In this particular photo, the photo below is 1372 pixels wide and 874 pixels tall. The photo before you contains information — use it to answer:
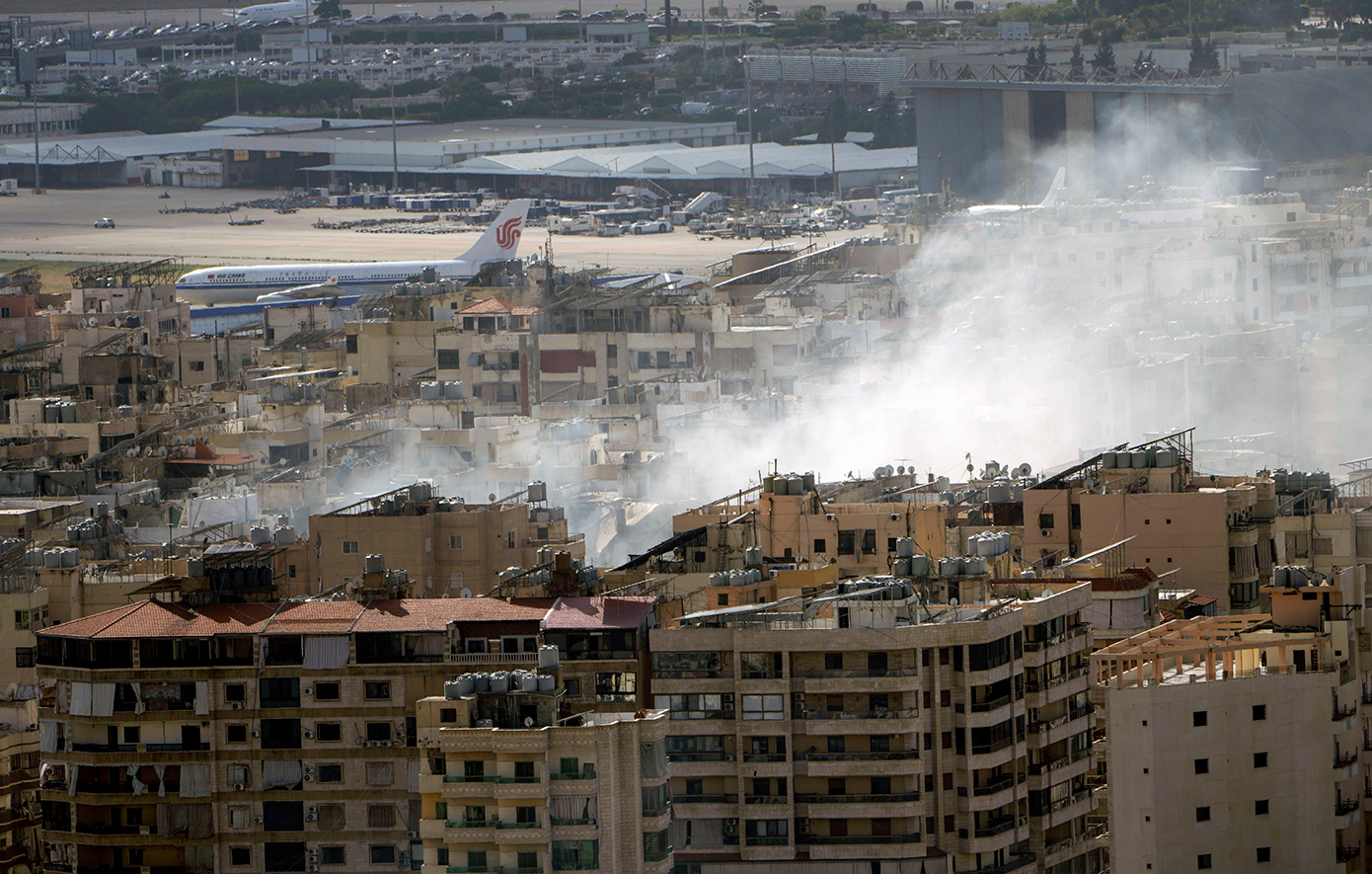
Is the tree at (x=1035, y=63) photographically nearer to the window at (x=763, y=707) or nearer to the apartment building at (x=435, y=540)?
the apartment building at (x=435, y=540)

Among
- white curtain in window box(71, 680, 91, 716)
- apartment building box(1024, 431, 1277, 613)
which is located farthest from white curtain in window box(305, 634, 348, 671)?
apartment building box(1024, 431, 1277, 613)

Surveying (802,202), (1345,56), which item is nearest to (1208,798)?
(1345,56)

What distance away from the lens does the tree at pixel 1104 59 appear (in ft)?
Result: 572

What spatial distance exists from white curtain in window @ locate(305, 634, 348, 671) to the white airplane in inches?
3623

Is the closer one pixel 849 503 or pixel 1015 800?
pixel 1015 800

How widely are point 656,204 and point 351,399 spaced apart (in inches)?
4199

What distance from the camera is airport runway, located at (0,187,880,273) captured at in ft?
546

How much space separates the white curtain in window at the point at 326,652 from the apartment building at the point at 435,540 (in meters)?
12.0

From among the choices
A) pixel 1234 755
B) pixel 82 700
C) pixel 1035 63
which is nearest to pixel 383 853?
pixel 82 700

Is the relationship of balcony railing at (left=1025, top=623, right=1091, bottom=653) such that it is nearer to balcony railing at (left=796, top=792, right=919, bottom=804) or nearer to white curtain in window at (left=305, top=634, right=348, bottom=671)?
balcony railing at (left=796, top=792, right=919, bottom=804)

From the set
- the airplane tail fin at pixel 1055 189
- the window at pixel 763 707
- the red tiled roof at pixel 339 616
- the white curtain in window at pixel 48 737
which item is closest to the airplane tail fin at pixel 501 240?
the airplane tail fin at pixel 1055 189

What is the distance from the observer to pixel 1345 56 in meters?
163

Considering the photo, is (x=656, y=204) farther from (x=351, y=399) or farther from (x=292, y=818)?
(x=292, y=818)

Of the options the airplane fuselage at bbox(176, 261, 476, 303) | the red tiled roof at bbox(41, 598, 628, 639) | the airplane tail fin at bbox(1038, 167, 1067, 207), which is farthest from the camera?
the airplane fuselage at bbox(176, 261, 476, 303)
